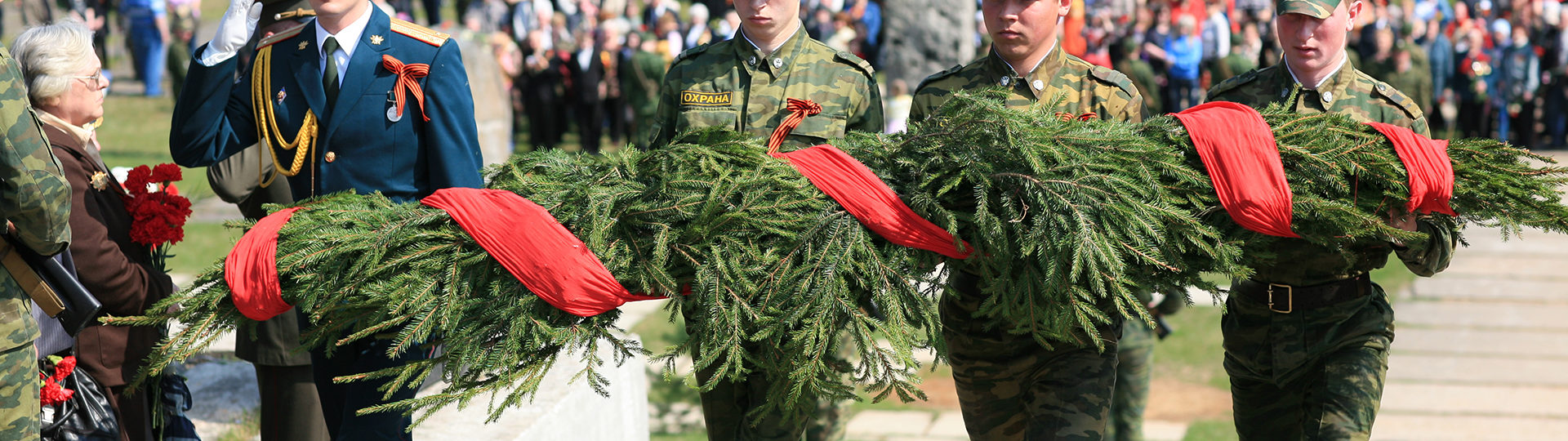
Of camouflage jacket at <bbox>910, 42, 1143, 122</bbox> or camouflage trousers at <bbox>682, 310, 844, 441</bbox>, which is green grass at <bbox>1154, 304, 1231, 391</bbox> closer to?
camouflage jacket at <bbox>910, 42, 1143, 122</bbox>

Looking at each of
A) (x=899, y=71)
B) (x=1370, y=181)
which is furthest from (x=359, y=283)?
(x=899, y=71)

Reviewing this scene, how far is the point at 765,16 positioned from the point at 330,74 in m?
1.22

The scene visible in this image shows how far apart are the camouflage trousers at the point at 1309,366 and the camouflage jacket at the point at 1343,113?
11cm

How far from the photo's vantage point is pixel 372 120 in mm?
3713

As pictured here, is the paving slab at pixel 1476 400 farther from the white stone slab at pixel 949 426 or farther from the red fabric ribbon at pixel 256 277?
the red fabric ribbon at pixel 256 277

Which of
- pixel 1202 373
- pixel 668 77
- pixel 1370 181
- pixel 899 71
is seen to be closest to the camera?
pixel 1370 181

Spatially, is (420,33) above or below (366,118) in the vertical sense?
above

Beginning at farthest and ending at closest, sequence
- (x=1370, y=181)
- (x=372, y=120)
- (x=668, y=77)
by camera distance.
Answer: (x=668, y=77), (x=372, y=120), (x=1370, y=181)

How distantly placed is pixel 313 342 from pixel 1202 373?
6.34 metres

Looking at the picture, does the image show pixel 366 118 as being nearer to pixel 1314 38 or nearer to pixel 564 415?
pixel 564 415

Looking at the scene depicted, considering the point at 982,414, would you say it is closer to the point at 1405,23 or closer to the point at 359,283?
the point at 359,283

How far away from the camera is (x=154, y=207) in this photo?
373 cm

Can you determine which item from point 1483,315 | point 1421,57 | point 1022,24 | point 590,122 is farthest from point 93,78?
point 590,122

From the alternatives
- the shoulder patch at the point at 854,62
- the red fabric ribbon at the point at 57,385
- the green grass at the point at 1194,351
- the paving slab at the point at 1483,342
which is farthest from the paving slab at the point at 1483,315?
the red fabric ribbon at the point at 57,385
